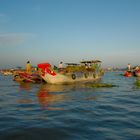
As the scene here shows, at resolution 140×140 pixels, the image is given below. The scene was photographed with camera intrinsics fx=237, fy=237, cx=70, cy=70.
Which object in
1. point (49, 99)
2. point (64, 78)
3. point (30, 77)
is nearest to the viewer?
point (49, 99)

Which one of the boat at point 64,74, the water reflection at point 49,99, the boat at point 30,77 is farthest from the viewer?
the boat at point 30,77

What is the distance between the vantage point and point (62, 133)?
9898 millimetres

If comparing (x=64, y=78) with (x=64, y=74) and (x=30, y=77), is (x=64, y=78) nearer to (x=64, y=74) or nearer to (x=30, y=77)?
(x=64, y=74)

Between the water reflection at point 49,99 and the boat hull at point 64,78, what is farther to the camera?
the boat hull at point 64,78

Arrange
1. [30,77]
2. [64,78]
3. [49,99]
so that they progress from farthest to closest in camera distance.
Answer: [30,77], [64,78], [49,99]

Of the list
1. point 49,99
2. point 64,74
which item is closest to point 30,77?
point 64,74

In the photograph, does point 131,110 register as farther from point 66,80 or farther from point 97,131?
point 66,80

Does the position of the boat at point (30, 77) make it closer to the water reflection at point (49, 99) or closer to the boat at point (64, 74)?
the boat at point (64, 74)

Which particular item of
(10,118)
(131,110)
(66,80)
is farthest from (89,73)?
(10,118)

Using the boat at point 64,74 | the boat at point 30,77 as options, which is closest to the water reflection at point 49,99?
the boat at point 64,74

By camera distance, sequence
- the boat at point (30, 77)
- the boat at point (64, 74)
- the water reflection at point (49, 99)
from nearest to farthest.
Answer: the water reflection at point (49, 99) → the boat at point (64, 74) → the boat at point (30, 77)

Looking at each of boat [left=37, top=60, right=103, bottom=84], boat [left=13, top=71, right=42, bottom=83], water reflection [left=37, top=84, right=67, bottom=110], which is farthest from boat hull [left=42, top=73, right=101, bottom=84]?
water reflection [left=37, top=84, right=67, bottom=110]

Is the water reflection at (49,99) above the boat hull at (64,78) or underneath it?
underneath

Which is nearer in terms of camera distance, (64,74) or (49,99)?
(49,99)
